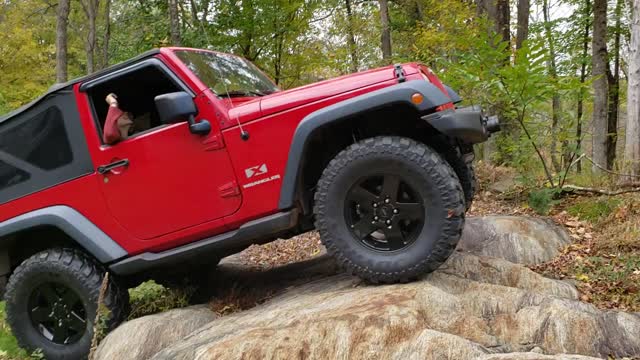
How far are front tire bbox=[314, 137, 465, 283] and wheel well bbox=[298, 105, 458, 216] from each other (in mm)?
281

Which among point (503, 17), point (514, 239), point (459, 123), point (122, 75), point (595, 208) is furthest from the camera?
point (503, 17)

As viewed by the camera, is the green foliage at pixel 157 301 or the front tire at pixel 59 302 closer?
the front tire at pixel 59 302

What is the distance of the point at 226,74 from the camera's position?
4742 millimetres

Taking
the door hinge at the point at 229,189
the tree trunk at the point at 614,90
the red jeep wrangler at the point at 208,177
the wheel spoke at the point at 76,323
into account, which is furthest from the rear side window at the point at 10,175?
the tree trunk at the point at 614,90

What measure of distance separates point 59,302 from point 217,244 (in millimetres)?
1713

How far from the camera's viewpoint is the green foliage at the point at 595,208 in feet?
18.8

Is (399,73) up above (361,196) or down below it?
above

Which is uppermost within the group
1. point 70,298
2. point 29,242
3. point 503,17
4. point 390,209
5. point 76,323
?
point 503,17

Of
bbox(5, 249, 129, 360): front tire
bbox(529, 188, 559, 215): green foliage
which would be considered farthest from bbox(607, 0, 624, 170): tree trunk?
bbox(5, 249, 129, 360): front tire

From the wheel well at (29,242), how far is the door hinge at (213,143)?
5.49ft

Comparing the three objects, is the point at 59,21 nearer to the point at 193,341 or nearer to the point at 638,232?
the point at 193,341

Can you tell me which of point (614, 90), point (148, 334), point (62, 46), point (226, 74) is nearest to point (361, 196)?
point (226, 74)

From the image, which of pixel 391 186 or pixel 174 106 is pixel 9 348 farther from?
pixel 391 186

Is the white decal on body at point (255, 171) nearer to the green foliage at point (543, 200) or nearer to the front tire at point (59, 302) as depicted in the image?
the front tire at point (59, 302)
